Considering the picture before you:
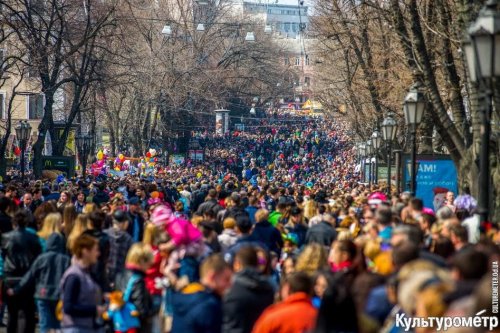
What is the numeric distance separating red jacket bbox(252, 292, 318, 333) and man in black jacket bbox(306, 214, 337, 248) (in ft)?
18.7

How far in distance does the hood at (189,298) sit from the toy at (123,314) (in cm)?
159

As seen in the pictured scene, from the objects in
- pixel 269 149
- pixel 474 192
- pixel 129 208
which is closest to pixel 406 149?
pixel 474 192

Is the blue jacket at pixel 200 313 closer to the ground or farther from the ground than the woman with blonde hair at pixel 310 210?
closer to the ground

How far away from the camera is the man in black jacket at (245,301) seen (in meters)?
9.38

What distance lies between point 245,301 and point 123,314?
85.4 inches

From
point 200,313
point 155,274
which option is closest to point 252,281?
point 200,313

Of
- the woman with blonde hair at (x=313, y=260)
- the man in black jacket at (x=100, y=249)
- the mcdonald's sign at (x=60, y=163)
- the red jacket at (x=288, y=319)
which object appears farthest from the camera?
the mcdonald's sign at (x=60, y=163)

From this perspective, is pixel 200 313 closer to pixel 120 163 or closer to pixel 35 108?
pixel 120 163

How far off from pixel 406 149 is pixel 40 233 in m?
32.1

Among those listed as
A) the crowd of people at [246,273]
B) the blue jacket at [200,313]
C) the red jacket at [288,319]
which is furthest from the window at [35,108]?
the red jacket at [288,319]

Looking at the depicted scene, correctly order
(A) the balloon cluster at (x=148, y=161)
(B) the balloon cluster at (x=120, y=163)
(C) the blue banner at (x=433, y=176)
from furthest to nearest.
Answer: (A) the balloon cluster at (x=148, y=161) → (B) the balloon cluster at (x=120, y=163) → (C) the blue banner at (x=433, y=176)

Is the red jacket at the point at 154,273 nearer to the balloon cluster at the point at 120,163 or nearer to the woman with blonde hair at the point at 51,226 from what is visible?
the woman with blonde hair at the point at 51,226

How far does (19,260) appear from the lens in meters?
13.8

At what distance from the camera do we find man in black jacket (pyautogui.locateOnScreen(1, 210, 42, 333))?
1357cm
